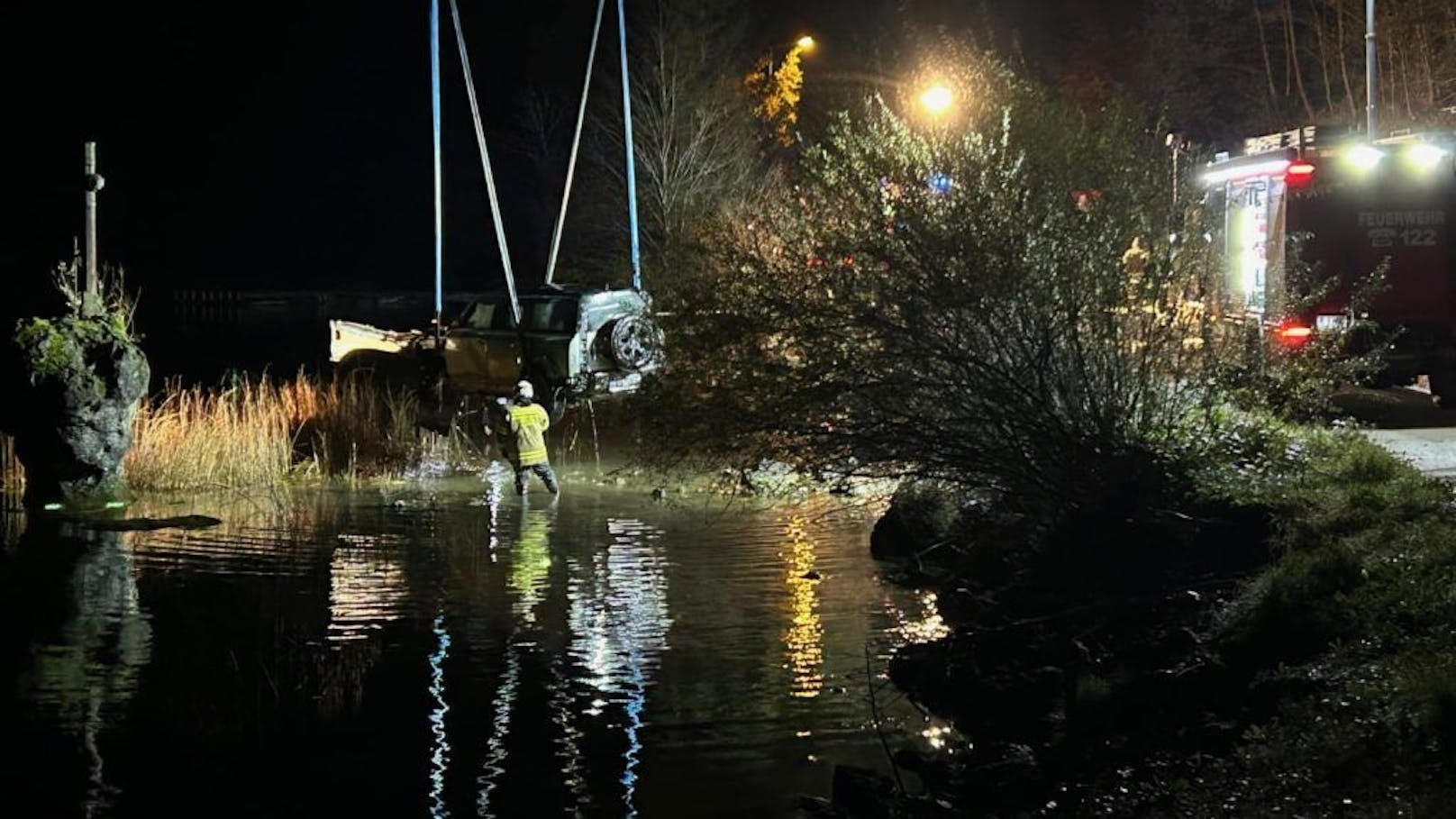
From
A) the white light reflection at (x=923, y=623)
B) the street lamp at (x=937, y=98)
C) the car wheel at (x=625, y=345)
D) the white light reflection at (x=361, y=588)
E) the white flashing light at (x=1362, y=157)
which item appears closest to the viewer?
the white light reflection at (x=923, y=623)

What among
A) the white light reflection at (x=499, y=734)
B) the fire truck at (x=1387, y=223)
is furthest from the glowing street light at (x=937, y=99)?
the white light reflection at (x=499, y=734)

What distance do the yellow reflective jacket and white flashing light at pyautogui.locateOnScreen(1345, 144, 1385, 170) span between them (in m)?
9.14

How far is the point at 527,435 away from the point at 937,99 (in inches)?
246

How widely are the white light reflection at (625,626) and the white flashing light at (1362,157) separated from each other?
8.72 metres

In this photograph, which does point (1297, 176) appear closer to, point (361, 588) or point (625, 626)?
point (625, 626)

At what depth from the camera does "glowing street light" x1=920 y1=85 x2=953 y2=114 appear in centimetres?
1251

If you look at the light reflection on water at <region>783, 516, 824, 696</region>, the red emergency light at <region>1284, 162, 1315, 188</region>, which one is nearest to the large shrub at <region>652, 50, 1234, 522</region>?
the light reflection on water at <region>783, 516, 824, 696</region>

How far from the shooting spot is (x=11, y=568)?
13.7 meters

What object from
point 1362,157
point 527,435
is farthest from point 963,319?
point 1362,157

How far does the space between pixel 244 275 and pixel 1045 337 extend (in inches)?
2712

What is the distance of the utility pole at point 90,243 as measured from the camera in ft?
57.8

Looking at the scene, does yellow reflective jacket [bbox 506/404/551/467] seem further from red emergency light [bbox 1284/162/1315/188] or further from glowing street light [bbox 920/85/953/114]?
red emergency light [bbox 1284/162/1315/188]

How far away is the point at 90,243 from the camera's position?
691 inches

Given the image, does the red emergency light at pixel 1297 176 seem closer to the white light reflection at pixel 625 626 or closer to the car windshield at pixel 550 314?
the white light reflection at pixel 625 626
